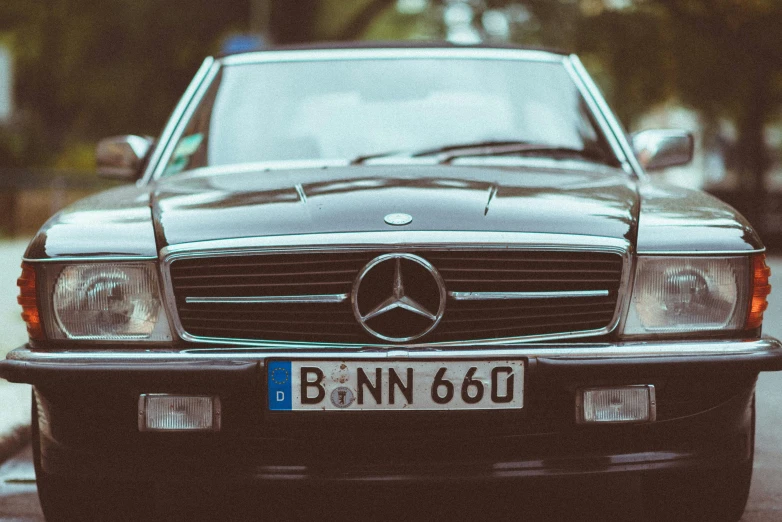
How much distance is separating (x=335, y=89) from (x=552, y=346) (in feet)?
5.92

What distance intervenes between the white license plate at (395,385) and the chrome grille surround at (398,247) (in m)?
0.08

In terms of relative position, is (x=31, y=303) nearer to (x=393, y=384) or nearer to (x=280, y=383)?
(x=280, y=383)

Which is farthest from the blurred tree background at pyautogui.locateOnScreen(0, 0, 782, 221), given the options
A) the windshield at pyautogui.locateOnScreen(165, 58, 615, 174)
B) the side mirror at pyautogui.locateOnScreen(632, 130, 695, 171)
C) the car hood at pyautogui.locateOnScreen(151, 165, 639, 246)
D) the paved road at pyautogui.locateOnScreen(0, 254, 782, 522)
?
the car hood at pyautogui.locateOnScreen(151, 165, 639, 246)

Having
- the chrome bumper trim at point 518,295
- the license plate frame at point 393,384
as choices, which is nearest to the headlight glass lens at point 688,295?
the chrome bumper trim at point 518,295

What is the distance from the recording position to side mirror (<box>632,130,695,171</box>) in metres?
→ 4.64

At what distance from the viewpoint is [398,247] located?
3.11 m

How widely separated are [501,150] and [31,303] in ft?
5.71

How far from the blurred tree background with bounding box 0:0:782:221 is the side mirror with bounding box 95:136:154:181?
48.3 feet

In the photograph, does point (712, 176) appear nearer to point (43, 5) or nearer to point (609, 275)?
point (43, 5)

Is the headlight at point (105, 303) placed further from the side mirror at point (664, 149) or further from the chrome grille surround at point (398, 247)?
the side mirror at point (664, 149)

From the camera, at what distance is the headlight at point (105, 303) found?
3172 millimetres

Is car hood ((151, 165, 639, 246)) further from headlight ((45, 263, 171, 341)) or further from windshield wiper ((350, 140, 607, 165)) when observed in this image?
windshield wiper ((350, 140, 607, 165))

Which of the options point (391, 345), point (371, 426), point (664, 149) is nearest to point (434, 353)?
point (391, 345)

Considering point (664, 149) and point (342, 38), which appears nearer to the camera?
point (664, 149)
